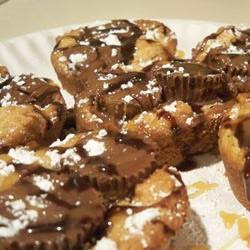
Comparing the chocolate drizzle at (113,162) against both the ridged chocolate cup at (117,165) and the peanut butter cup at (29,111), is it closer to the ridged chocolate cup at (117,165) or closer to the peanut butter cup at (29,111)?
the ridged chocolate cup at (117,165)

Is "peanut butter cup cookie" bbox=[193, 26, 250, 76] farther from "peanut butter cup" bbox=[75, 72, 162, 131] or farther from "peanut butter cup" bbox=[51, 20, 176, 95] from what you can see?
"peanut butter cup" bbox=[75, 72, 162, 131]

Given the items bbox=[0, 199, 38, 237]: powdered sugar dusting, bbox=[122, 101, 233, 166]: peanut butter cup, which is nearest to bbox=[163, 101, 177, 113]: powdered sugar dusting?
bbox=[122, 101, 233, 166]: peanut butter cup

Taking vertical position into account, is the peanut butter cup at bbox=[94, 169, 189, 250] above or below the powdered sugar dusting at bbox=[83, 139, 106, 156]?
below

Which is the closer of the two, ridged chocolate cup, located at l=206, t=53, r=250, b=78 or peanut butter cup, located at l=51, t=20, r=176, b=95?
ridged chocolate cup, located at l=206, t=53, r=250, b=78

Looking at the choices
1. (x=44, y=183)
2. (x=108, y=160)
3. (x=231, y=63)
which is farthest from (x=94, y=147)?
(x=231, y=63)

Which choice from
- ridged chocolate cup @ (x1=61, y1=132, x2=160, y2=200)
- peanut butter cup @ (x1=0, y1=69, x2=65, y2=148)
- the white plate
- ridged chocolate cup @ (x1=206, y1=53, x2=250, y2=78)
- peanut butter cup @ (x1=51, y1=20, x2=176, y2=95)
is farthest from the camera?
peanut butter cup @ (x1=51, y1=20, x2=176, y2=95)

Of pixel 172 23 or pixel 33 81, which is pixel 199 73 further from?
pixel 172 23

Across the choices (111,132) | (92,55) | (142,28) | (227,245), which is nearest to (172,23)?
(142,28)
